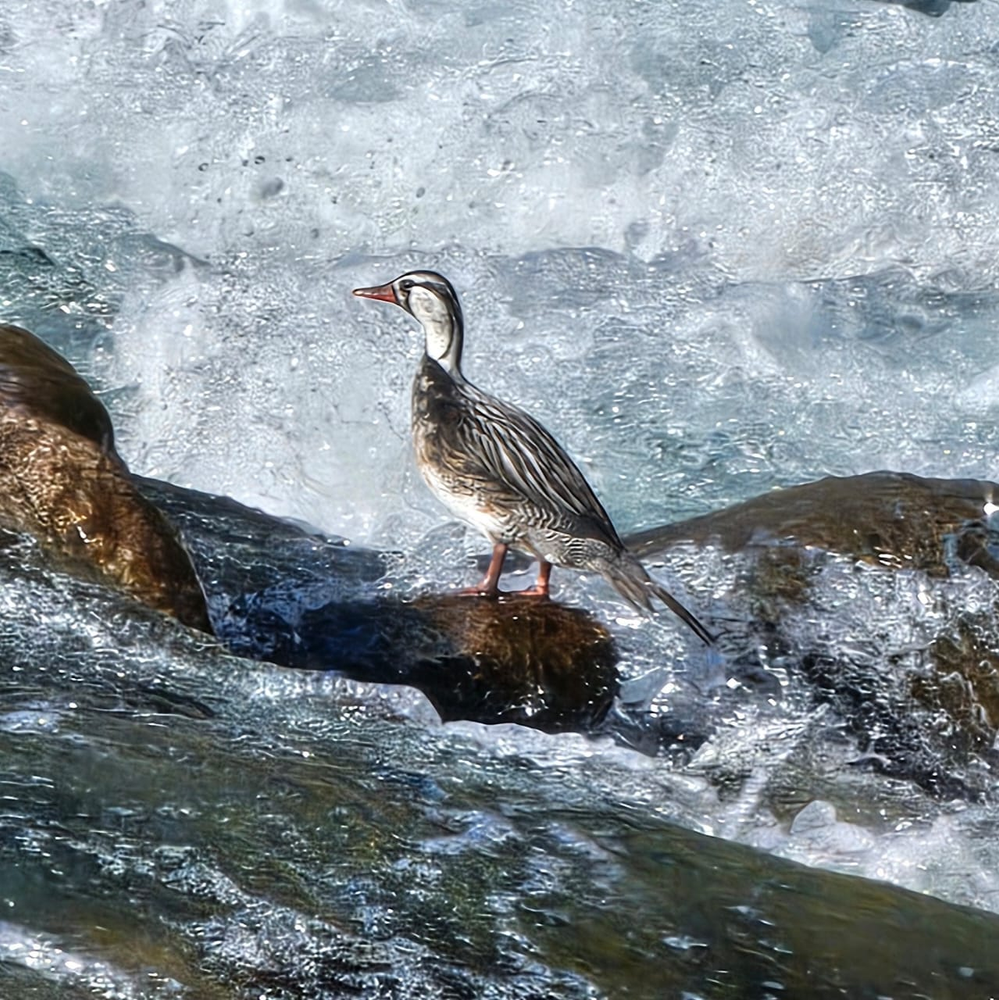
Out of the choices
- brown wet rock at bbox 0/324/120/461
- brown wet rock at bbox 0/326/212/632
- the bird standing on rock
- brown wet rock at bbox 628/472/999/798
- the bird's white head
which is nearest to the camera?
brown wet rock at bbox 0/326/212/632

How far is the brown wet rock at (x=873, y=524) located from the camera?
16.5 ft

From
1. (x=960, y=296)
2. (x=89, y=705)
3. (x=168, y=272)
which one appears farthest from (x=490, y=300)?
(x=89, y=705)

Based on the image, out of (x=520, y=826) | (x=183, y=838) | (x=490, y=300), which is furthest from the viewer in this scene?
(x=490, y=300)

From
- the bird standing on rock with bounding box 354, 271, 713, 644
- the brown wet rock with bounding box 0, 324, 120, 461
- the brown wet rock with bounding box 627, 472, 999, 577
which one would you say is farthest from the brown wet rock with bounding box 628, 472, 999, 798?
the brown wet rock with bounding box 0, 324, 120, 461

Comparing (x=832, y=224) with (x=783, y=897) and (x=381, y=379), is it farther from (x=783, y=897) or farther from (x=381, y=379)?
(x=783, y=897)

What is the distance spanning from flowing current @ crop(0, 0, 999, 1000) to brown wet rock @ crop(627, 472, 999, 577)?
8 cm

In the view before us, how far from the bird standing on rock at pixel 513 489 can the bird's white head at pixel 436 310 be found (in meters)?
0.09

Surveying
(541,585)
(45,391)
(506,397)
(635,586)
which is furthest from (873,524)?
(506,397)

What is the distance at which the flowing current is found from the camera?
126 inches

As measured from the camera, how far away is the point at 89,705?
13.0 ft

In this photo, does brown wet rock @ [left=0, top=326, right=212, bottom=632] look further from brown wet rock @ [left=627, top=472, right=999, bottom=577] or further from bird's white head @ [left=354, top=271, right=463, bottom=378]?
brown wet rock @ [left=627, top=472, right=999, bottom=577]

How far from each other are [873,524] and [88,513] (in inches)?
85.1

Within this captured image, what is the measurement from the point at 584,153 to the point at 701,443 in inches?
74.4

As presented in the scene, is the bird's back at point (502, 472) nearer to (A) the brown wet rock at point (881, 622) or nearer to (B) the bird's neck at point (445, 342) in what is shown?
(B) the bird's neck at point (445, 342)
